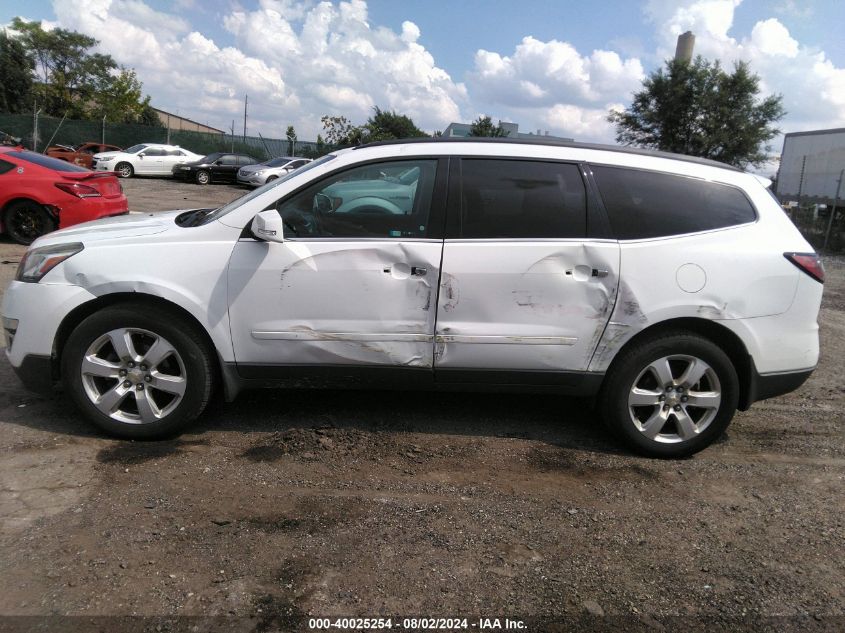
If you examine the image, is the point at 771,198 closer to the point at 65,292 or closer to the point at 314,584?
the point at 314,584

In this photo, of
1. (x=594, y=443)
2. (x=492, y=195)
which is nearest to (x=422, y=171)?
(x=492, y=195)

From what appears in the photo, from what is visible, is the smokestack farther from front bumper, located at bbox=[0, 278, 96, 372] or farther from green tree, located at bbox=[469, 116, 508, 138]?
front bumper, located at bbox=[0, 278, 96, 372]

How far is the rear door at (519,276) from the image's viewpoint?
3.66 metres

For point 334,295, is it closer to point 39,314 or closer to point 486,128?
point 39,314

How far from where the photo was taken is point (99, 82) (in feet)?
194

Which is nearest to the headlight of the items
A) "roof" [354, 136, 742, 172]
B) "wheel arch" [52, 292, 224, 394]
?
"wheel arch" [52, 292, 224, 394]

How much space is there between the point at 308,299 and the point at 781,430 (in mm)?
3393

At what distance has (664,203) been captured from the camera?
3.82m

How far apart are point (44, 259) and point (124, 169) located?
25818mm

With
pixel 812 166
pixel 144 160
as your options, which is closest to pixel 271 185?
pixel 812 166

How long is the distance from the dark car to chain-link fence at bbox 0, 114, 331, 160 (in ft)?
21.5

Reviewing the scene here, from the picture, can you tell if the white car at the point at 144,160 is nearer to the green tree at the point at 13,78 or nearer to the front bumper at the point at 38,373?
the front bumper at the point at 38,373

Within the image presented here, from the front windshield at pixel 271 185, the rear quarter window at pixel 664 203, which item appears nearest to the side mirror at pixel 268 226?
the front windshield at pixel 271 185

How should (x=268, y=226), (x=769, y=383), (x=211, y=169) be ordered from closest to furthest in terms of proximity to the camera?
(x=268, y=226), (x=769, y=383), (x=211, y=169)
